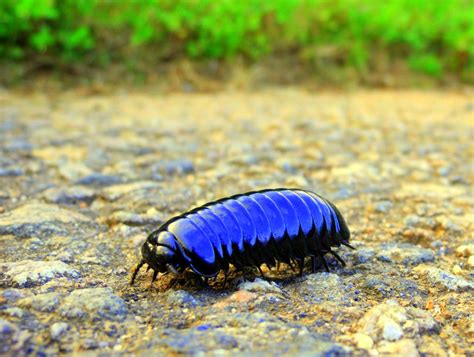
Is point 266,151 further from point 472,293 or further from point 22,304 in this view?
point 22,304

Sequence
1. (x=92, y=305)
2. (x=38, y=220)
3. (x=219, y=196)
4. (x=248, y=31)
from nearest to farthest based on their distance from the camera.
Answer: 1. (x=92, y=305)
2. (x=38, y=220)
3. (x=219, y=196)
4. (x=248, y=31)

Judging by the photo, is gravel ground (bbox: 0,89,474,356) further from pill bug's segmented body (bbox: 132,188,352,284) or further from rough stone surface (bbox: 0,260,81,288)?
pill bug's segmented body (bbox: 132,188,352,284)

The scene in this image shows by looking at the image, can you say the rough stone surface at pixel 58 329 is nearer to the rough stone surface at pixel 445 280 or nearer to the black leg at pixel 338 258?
the black leg at pixel 338 258

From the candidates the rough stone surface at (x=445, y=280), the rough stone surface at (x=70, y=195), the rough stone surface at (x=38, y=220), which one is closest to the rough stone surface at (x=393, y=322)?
the rough stone surface at (x=445, y=280)

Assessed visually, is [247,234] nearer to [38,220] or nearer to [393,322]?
[393,322]

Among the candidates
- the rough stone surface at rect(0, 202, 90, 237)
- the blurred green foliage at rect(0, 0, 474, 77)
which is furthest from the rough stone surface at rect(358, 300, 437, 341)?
the blurred green foliage at rect(0, 0, 474, 77)

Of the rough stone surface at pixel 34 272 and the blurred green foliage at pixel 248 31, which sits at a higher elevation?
the blurred green foliage at pixel 248 31

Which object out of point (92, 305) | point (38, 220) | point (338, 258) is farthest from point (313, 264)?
point (38, 220)
